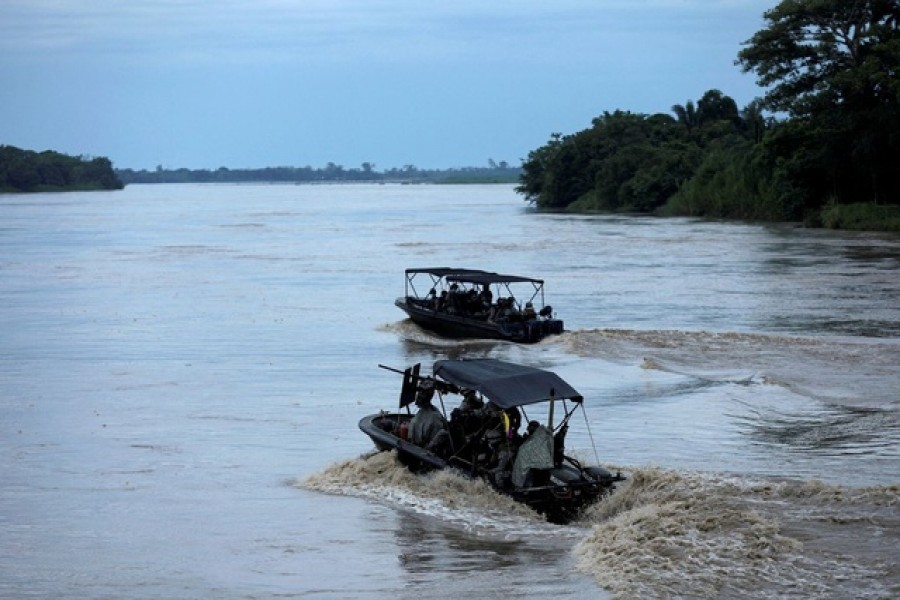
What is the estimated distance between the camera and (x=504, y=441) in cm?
1356

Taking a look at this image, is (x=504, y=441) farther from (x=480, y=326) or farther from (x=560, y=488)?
(x=480, y=326)

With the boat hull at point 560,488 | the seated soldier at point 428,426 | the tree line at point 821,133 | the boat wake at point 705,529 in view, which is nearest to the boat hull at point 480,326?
the boat wake at point 705,529

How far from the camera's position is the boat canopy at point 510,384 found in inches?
526

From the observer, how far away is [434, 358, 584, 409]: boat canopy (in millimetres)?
13367

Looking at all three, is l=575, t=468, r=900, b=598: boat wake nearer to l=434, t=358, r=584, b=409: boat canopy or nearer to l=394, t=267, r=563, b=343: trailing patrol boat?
l=434, t=358, r=584, b=409: boat canopy

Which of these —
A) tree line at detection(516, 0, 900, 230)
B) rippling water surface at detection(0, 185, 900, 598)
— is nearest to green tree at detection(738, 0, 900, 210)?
tree line at detection(516, 0, 900, 230)

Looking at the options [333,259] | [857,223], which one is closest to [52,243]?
[333,259]

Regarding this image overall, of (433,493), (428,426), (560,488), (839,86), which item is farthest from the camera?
(839,86)

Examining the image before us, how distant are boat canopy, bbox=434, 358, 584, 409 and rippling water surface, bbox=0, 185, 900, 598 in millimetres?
974

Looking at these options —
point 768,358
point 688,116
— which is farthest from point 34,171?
point 768,358

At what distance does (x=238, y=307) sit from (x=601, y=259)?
17.3 metres

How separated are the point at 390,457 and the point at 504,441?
2078 mm

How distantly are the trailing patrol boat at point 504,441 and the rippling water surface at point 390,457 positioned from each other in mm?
233

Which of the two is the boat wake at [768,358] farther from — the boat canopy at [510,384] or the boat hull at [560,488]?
the boat hull at [560,488]
